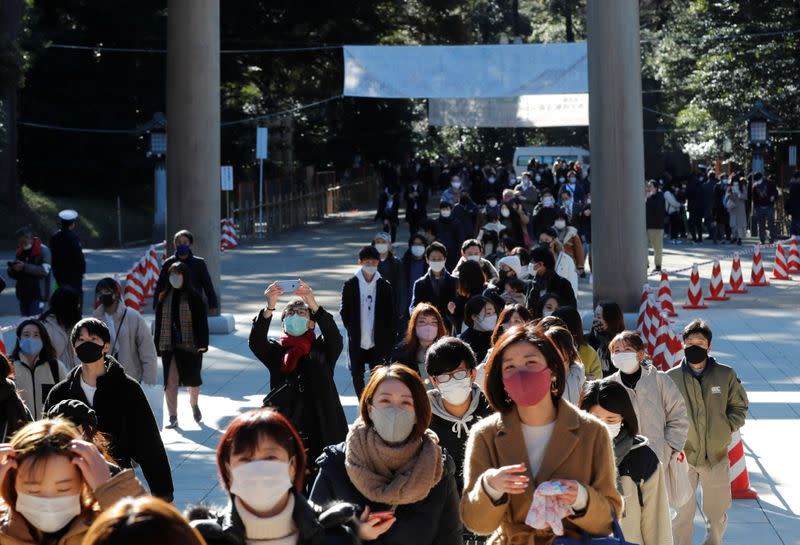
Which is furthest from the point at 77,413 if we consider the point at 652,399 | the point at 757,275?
the point at 757,275

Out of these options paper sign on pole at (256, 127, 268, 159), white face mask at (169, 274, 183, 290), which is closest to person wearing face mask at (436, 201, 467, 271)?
white face mask at (169, 274, 183, 290)

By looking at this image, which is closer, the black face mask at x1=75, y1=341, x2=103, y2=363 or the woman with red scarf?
the black face mask at x1=75, y1=341, x2=103, y2=363

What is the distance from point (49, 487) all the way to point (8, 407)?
129 inches

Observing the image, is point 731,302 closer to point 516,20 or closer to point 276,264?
point 276,264

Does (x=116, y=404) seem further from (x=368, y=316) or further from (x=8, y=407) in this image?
(x=368, y=316)

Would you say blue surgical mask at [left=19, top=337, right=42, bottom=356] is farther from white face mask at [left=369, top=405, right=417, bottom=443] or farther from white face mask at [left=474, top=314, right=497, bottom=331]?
white face mask at [left=369, top=405, right=417, bottom=443]

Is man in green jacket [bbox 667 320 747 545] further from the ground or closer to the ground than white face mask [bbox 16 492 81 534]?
closer to the ground

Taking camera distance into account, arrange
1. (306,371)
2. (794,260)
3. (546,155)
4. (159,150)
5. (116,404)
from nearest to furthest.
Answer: (116,404) < (306,371) < (794,260) < (159,150) < (546,155)

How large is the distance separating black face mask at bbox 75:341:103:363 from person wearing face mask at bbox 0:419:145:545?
3.39 meters

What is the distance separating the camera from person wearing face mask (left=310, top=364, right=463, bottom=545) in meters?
5.46

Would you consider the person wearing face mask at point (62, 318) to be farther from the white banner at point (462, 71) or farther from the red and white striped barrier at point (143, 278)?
the white banner at point (462, 71)

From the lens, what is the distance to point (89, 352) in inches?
314

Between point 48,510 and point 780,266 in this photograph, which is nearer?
point 48,510

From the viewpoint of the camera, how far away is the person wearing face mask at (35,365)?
9469 millimetres
